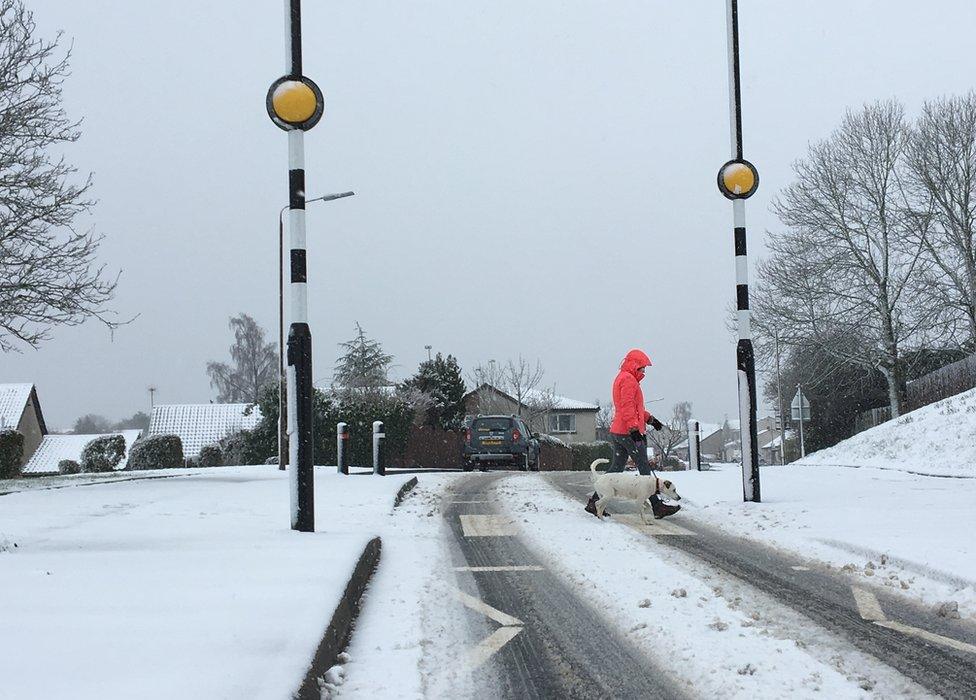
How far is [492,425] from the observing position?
2644cm

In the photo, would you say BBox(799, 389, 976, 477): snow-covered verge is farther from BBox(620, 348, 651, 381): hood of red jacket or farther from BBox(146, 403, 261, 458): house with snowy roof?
BBox(146, 403, 261, 458): house with snowy roof

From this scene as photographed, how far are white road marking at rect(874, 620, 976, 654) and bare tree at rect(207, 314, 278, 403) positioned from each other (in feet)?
256

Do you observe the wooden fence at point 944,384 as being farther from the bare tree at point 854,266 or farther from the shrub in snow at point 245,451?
the shrub in snow at point 245,451

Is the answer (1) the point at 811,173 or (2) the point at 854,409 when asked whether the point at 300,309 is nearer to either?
(1) the point at 811,173

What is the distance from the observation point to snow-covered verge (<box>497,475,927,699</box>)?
3.48 m

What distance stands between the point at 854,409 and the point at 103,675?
40097 mm

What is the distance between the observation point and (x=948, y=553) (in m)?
5.88

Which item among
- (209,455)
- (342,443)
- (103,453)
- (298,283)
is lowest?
(209,455)

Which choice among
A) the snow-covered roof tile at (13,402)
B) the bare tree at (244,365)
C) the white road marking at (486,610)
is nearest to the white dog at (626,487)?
the white road marking at (486,610)

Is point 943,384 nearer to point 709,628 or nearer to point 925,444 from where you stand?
point 925,444

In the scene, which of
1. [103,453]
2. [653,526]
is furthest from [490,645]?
[103,453]

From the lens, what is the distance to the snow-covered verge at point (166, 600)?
122 inches

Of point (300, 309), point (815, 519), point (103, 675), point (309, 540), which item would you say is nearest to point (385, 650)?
point (103, 675)

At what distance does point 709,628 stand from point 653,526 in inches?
167
